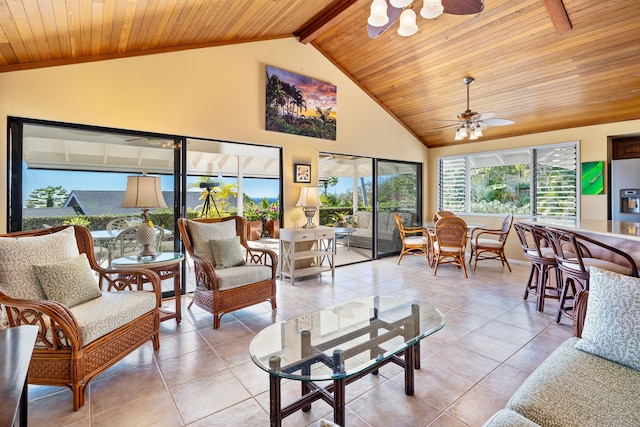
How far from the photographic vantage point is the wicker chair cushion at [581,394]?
3.67 feet

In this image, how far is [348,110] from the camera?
5.65m

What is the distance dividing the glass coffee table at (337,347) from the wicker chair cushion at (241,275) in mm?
1142

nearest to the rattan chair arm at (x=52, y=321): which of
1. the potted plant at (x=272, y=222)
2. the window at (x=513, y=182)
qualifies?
the potted plant at (x=272, y=222)

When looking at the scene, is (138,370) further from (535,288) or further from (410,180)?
(410,180)

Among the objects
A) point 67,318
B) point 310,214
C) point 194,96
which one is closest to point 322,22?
point 194,96

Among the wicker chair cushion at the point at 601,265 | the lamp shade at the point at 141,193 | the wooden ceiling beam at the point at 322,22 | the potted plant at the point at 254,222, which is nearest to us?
the wicker chair cushion at the point at 601,265

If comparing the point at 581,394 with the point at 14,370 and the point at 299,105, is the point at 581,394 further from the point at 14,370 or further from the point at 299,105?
the point at 299,105

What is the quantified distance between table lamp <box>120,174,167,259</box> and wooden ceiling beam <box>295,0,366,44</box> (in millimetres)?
3171

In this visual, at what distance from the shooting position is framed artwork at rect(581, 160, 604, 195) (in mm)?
4922

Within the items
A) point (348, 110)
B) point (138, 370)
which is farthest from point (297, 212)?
point (138, 370)

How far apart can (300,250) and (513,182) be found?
4.35 metres

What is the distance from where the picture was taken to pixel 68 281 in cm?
213

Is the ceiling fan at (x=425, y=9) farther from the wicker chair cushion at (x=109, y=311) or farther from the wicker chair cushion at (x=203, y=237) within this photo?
the wicker chair cushion at (x=109, y=311)

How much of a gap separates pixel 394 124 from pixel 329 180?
2.70 meters
